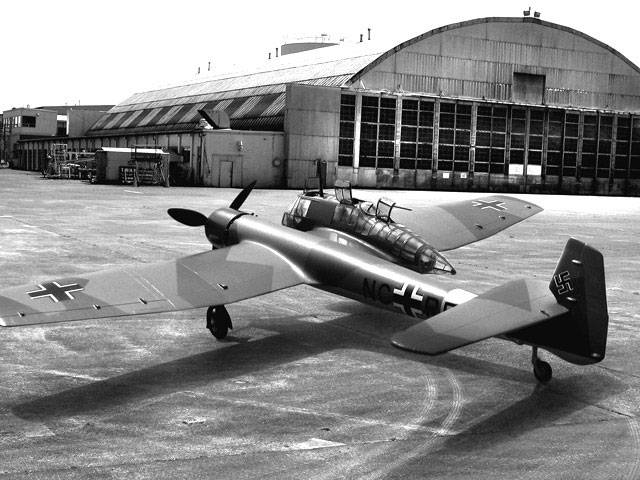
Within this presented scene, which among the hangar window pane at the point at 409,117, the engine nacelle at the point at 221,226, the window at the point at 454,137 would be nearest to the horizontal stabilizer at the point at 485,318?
the engine nacelle at the point at 221,226

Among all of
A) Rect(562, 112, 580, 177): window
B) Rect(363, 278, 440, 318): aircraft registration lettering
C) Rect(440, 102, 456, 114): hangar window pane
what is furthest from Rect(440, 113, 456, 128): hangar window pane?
Rect(363, 278, 440, 318): aircraft registration lettering

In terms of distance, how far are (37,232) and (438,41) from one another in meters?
50.5

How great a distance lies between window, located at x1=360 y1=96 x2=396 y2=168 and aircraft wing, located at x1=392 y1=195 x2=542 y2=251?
5162 centimetres

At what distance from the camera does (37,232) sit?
28984 millimetres

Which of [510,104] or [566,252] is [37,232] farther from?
[510,104]

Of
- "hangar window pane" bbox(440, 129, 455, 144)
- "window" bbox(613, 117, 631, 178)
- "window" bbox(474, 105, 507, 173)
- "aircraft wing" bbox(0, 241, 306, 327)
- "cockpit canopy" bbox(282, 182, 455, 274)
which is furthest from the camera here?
"window" bbox(613, 117, 631, 178)

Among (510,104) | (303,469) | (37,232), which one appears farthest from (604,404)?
(510,104)

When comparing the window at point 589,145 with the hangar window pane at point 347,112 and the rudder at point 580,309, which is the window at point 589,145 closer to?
the hangar window pane at point 347,112

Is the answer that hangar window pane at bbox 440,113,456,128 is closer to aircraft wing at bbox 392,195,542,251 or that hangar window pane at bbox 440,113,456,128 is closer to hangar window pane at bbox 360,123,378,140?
hangar window pane at bbox 360,123,378,140

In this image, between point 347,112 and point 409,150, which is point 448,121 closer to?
point 409,150

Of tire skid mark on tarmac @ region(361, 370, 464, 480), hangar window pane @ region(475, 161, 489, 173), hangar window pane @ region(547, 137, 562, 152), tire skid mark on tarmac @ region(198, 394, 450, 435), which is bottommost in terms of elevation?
tire skid mark on tarmac @ region(198, 394, 450, 435)

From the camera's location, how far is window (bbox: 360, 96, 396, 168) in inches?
2795

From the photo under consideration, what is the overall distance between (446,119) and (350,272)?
6207cm

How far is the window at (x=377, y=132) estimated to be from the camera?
71000mm
